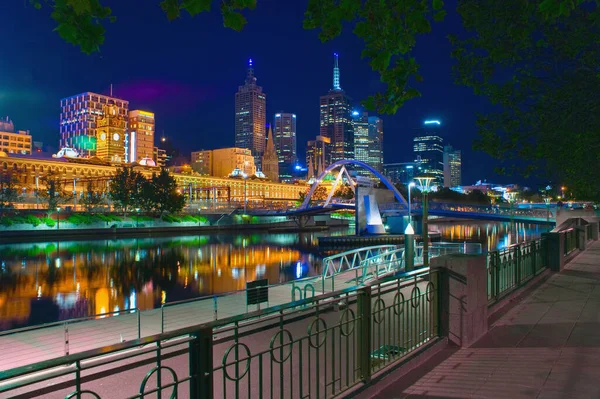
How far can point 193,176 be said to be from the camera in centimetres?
16138

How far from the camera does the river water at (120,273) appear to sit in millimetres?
23719

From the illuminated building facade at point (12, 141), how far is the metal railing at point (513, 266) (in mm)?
162196

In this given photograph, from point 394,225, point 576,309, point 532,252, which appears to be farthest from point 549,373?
point 394,225

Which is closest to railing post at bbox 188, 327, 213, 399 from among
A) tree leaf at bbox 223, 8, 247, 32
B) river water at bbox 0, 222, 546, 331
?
tree leaf at bbox 223, 8, 247, 32

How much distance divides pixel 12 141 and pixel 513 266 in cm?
17012

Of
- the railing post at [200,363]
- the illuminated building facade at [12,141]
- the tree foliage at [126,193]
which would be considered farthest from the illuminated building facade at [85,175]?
the railing post at [200,363]

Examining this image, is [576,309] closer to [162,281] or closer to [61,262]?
[162,281]

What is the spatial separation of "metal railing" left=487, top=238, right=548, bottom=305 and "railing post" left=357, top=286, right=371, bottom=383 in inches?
191

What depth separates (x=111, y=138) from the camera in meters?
171

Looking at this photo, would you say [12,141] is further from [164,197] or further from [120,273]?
[120,273]

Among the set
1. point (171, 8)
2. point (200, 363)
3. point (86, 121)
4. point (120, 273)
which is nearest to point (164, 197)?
point (120, 273)

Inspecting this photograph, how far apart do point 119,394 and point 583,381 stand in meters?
6.25

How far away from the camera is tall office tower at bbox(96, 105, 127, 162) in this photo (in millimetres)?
171125

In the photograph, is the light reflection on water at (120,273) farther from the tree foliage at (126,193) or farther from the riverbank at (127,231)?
the tree foliage at (126,193)
